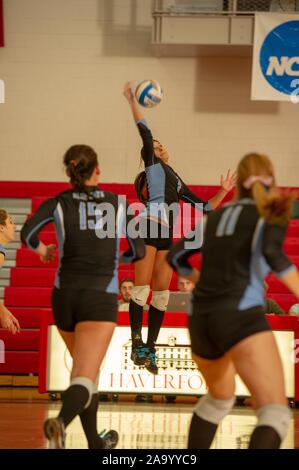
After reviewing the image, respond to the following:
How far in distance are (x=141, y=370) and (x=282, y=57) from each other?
17.8 feet

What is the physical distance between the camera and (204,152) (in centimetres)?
1295

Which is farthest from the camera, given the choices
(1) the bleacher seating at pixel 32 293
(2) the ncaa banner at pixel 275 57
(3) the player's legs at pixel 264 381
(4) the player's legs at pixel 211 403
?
(2) the ncaa banner at pixel 275 57

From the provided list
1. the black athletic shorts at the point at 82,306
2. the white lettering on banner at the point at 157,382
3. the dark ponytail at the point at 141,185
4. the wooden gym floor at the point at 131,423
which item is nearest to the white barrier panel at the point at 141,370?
the white lettering on banner at the point at 157,382

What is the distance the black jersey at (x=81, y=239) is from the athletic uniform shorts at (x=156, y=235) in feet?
5.75

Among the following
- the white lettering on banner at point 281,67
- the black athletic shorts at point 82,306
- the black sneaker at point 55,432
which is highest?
the white lettering on banner at point 281,67

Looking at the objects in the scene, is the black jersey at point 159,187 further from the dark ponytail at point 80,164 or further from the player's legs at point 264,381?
the player's legs at point 264,381

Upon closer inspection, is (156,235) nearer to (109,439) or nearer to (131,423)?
(131,423)

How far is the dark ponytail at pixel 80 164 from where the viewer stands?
4.95m

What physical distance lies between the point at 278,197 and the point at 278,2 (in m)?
8.86

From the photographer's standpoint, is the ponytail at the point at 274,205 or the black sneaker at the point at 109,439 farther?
the black sneaker at the point at 109,439

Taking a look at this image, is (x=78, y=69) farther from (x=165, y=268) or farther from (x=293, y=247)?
(x=165, y=268)

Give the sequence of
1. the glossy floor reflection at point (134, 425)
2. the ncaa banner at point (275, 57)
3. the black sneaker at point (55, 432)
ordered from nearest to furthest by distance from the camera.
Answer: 1. the black sneaker at point (55, 432)
2. the glossy floor reflection at point (134, 425)
3. the ncaa banner at point (275, 57)

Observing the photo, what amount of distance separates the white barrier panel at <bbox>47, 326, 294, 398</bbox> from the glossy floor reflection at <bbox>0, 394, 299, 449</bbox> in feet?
0.59
